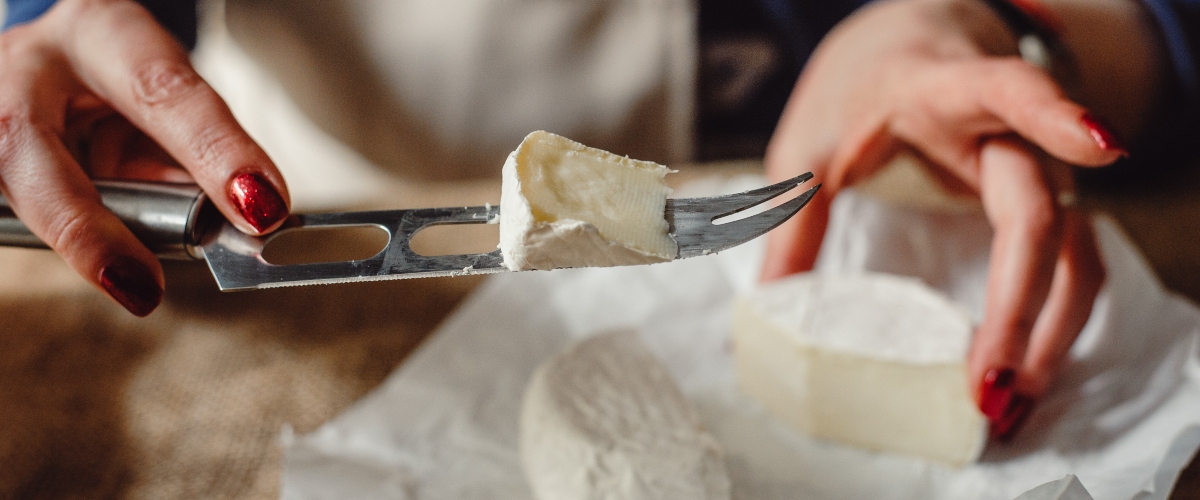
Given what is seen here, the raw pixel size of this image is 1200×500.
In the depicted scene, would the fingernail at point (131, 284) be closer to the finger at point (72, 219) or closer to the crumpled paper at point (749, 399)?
the finger at point (72, 219)

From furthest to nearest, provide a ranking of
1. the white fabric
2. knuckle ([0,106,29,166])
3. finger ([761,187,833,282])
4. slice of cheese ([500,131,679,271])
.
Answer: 1. the white fabric
2. finger ([761,187,833,282])
3. knuckle ([0,106,29,166])
4. slice of cheese ([500,131,679,271])

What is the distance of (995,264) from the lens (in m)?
0.73

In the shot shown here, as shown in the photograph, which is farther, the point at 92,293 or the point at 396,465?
the point at 92,293

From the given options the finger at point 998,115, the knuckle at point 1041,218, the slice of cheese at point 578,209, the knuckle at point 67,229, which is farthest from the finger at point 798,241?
the knuckle at point 67,229

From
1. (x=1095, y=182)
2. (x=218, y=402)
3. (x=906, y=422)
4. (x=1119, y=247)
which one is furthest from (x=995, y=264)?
(x=218, y=402)

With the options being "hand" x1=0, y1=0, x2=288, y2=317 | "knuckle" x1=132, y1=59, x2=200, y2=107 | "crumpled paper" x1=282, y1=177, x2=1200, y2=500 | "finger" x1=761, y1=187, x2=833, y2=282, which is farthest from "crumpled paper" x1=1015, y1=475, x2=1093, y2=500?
"knuckle" x1=132, y1=59, x2=200, y2=107

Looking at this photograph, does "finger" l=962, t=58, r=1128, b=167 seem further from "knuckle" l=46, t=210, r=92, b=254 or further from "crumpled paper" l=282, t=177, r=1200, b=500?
"knuckle" l=46, t=210, r=92, b=254

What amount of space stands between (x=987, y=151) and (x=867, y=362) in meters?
0.25

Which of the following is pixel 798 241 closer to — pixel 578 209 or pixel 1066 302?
pixel 1066 302

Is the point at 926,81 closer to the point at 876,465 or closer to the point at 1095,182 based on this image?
the point at 876,465

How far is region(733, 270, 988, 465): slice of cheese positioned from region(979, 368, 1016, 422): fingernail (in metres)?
0.01

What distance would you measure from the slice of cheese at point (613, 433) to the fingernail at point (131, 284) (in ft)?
1.16

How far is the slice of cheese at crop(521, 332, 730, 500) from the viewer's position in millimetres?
672

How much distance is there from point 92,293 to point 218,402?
0.29 m
